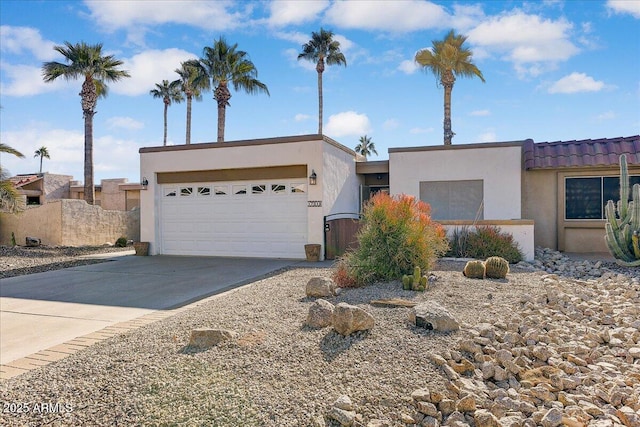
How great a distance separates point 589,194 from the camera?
527 inches

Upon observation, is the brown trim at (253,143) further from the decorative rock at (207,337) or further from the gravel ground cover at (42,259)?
the decorative rock at (207,337)

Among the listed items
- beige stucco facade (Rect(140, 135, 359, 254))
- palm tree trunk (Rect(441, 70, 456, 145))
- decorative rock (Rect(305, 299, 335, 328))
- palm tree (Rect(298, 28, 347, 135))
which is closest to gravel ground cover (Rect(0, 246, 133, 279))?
beige stucco facade (Rect(140, 135, 359, 254))

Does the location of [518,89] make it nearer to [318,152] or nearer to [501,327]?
[318,152]

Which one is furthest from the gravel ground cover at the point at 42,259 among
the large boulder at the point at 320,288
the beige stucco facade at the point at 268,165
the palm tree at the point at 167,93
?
the palm tree at the point at 167,93

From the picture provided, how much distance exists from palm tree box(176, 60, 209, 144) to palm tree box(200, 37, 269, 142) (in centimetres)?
37

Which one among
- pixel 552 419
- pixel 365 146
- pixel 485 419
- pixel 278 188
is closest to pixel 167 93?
pixel 365 146

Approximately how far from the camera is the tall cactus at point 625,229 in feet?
32.9

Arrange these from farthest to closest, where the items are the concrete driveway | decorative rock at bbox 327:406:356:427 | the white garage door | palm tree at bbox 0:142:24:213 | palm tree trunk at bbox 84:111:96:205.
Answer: palm tree trunk at bbox 84:111:96:205, palm tree at bbox 0:142:24:213, the white garage door, the concrete driveway, decorative rock at bbox 327:406:356:427

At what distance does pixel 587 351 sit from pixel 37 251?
16.5 m

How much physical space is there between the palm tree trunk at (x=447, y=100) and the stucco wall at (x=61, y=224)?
16107 millimetres

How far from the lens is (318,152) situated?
12.6 metres

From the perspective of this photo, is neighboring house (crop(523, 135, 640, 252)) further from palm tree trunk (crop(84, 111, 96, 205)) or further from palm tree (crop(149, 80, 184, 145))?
palm tree (crop(149, 80, 184, 145))

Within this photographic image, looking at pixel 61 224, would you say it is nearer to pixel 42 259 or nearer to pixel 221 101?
pixel 42 259

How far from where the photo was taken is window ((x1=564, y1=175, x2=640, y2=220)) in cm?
1322
